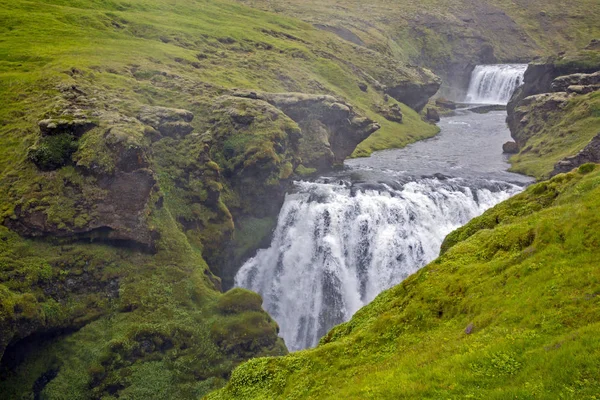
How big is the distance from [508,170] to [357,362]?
194 ft

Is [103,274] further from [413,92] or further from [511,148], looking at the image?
[413,92]

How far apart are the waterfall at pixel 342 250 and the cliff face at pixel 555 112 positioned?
15808 millimetres

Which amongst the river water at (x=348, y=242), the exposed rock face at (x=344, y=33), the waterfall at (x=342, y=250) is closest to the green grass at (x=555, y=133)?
the river water at (x=348, y=242)

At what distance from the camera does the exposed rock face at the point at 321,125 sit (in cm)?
6712

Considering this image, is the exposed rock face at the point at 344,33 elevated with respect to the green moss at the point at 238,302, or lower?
elevated

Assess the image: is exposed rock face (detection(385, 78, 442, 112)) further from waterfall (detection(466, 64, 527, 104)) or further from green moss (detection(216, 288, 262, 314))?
green moss (detection(216, 288, 262, 314))

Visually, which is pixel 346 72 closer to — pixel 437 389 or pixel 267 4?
pixel 267 4

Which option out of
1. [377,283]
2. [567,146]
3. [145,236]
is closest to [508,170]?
[567,146]

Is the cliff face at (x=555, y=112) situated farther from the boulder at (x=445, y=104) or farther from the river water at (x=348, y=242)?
the boulder at (x=445, y=104)

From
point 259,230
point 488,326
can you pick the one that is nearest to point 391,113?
point 259,230

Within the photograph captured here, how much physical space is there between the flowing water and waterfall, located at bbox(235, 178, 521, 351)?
0.10 meters

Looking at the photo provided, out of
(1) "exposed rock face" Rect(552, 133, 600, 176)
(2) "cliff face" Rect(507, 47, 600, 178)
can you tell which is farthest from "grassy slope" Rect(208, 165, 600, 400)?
(2) "cliff face" Rect(507, 47, 600, 178)

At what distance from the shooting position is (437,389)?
11219 mm

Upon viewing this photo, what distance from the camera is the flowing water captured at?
4522 centimetres
